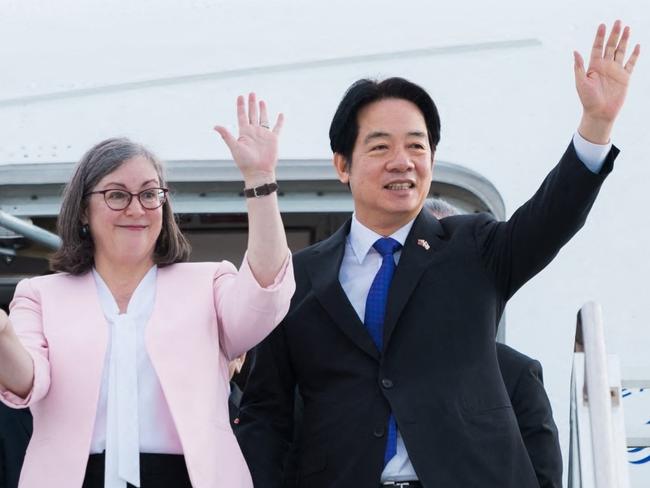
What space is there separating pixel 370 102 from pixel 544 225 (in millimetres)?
540

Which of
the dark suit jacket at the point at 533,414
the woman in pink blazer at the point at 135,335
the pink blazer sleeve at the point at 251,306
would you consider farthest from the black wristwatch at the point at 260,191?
the dark suit jacket at the point at 533,414

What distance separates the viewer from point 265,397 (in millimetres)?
2416

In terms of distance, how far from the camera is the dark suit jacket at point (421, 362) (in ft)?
6.98

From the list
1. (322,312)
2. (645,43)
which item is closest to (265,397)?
(322,312)

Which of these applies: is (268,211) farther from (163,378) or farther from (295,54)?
(295,54)

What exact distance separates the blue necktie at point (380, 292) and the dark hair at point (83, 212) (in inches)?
17.6

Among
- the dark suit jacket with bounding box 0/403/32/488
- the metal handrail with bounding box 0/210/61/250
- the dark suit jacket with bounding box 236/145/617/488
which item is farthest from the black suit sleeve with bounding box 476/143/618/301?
the metal handrail with bounding box 0/210/61/250

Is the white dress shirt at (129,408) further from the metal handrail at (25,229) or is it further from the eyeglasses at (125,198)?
the metal handrail at (25,229)

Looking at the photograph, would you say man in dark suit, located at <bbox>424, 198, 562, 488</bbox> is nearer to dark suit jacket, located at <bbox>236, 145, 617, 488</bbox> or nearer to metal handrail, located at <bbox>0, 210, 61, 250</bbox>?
dark suit jacket, located at <bbox>236, 145, 617, 488</bbox>

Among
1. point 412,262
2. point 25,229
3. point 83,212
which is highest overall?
point 25,229

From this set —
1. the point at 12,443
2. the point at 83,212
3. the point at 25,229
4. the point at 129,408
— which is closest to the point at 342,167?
the point at 83,212

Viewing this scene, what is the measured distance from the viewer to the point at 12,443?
2713mm

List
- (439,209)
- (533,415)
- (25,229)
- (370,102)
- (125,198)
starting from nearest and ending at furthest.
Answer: (125,198)
(370,102)
(533,415)
(439,209)
(25,229)

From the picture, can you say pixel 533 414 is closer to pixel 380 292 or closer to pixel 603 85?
pixel 380 292
